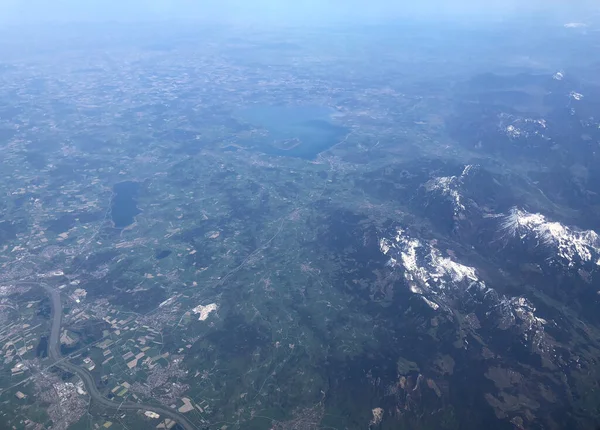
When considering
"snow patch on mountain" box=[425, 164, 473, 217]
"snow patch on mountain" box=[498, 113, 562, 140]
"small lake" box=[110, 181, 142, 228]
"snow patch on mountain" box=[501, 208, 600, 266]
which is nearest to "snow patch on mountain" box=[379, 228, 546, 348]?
"snow patch on mountain" box=[501, 208, 600, 266]

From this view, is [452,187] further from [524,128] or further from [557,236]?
[524,128]

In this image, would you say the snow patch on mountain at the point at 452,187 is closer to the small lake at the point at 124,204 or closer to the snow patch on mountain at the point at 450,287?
the snow patch on mountain at the point at 450,287

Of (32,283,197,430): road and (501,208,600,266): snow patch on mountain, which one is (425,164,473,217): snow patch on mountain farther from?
(32,283,197,430): road

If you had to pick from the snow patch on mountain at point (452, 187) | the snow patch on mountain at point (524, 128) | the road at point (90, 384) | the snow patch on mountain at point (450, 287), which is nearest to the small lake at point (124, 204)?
the road at point (90, 384)

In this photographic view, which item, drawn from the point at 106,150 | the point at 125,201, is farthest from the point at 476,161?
the point at 106,150

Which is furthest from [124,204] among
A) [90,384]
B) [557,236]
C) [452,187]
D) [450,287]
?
[557,236]

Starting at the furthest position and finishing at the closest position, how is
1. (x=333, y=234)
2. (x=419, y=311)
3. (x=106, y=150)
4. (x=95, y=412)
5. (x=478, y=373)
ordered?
1. (x=106, y=150)
2. (x=333, y=234)
3. (x=419, y=311)
4. (x=478, y=373)
5. (x=95, y=412)

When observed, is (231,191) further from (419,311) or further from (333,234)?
(419,311)
